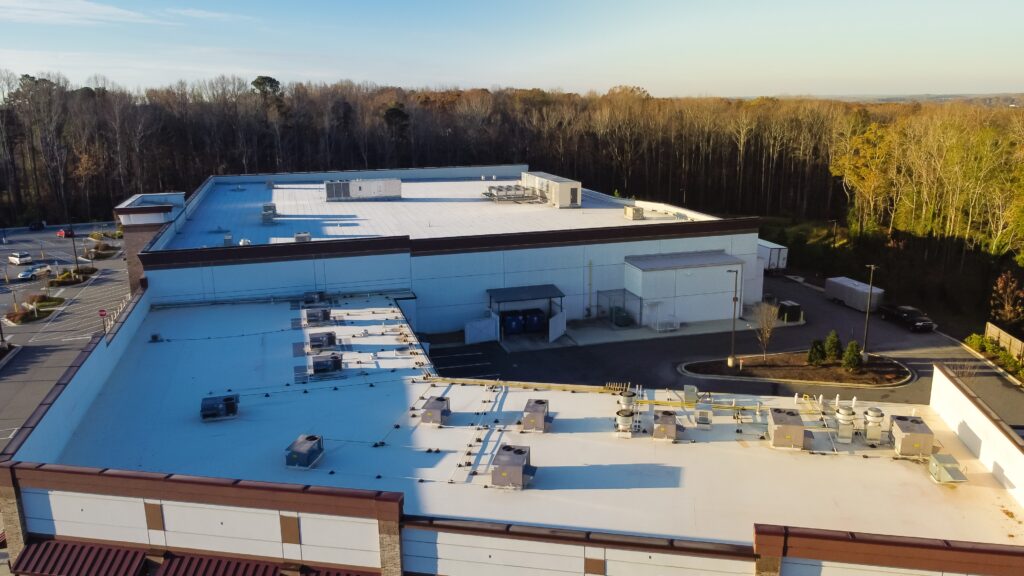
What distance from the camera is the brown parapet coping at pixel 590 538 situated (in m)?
Answer: 12.2

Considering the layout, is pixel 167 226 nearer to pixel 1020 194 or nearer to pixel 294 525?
pixel 294 525

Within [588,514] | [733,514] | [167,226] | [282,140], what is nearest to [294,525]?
[588,514]

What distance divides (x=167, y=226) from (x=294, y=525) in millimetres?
26115

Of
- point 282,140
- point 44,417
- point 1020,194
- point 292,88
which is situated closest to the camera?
point 44,417

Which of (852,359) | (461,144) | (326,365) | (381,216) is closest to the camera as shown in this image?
(326,365)

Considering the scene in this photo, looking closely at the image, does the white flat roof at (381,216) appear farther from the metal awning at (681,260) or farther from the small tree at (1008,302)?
the small tree at (1008,302)

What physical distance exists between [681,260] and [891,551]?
26.7 meters

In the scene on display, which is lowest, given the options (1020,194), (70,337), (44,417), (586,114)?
(70,337)

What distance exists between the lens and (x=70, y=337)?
1531 inches

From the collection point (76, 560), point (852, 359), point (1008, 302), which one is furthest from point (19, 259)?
point (1008, 302)

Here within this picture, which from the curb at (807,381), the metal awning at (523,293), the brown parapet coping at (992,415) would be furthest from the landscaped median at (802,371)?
the brown parapet coping at (992,415)

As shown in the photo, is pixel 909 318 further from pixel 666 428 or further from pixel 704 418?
pixel 666 428

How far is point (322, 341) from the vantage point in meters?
24.6

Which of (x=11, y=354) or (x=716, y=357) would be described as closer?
(x=716, y=357)
